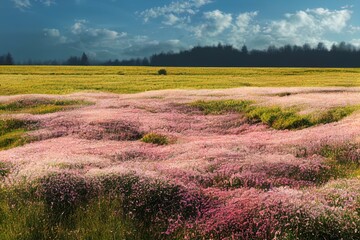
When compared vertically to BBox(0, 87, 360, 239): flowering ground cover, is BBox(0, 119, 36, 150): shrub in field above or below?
below

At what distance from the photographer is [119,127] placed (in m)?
23.6

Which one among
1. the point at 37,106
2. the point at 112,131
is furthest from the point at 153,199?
the point at 37,106

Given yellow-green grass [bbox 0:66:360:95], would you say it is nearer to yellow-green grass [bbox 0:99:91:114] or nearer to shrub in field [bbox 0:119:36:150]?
yellow-green grass [bbox 0:99:91:114]

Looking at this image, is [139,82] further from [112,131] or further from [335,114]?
[112,131]

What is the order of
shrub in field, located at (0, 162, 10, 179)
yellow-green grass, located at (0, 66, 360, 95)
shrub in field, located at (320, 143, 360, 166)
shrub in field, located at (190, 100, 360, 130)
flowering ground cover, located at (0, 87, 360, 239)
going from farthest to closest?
yellow-green grass, located at (0, 66, 360, 95) < shrub in field, located at (190, 100, 360, 130) < shrub in field, located at (320, 143, 360, 166) < shrub in field, located at (0, 162, 10, 179) < flowering ground cover, located at (0, 87, 360, 239)

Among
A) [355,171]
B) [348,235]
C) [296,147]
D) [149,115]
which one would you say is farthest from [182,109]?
[348,235]

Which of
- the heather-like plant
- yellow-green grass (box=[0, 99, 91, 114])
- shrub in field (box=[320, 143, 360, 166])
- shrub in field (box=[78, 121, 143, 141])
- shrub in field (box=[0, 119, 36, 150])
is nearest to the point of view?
the heather-like plant

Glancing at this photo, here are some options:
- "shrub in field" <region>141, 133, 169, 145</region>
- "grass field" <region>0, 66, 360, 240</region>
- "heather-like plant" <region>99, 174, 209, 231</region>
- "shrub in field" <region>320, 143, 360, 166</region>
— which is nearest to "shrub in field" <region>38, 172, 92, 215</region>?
"grass field" <region>0, 66, 360, 240</region>

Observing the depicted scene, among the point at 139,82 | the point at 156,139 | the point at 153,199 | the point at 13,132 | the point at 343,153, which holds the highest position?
the point at 153,199

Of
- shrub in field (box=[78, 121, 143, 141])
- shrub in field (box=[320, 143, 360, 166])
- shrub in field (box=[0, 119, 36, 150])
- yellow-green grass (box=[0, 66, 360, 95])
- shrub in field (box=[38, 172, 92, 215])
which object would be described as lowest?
yellow-green grass (box=[0, 66, 360, 95])

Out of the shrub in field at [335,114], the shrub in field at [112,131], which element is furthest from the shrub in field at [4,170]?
the shrub in field at [335,114]

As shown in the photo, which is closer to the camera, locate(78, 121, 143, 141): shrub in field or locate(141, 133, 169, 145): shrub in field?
locate(141, 133, 169, 145): shrub in field

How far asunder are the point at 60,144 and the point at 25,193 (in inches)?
339

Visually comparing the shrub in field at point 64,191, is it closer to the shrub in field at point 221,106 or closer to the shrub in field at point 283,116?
the shrub in field at point 283,116
